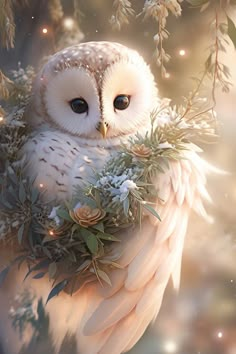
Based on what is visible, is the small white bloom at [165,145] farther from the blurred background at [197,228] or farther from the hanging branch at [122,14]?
the hanging branch at [122,14]

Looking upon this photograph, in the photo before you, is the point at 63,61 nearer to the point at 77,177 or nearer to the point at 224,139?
the point at 77,177

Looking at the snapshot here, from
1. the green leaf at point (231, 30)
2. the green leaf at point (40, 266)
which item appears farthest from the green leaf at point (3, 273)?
the green leaf at point (231, 30)

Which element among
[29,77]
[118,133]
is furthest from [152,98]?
[29,77]

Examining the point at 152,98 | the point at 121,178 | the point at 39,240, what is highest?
the point at 152,98

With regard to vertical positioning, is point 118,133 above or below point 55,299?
above

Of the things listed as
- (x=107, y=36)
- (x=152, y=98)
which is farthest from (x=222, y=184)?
(x=107, y=36)

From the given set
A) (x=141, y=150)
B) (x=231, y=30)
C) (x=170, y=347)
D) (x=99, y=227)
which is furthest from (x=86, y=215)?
(x=231, y=30)
